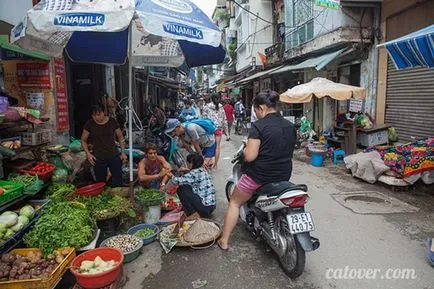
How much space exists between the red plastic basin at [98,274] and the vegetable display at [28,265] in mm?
170

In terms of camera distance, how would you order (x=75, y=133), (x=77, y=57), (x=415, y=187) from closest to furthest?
1. (x=77, y=57)
2. (x=415, y=187)
3. (x=75, y=133)

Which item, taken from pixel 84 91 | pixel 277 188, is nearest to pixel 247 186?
pixel 277 188

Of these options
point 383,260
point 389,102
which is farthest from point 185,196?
point 389,102

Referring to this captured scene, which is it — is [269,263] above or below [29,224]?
below

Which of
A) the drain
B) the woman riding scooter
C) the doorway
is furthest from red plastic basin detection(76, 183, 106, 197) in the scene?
the doorway

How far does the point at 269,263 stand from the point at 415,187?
14.9ft

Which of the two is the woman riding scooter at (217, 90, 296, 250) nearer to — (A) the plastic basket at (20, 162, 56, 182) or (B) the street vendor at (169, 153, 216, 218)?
(B) the street vendor at (169, 153, 216, 218)

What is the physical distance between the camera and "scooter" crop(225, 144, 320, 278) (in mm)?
3256

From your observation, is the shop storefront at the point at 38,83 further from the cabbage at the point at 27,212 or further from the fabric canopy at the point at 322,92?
the fabric canopy at the point at 322,92

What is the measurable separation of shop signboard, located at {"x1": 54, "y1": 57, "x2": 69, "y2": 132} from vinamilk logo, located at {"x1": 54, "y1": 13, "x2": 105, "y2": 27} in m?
3.49

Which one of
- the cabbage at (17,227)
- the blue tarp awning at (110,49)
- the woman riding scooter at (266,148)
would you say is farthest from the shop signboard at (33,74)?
the woman riding scooter at (266,148)

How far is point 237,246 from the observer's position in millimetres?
4195

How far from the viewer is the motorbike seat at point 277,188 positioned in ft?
11.1

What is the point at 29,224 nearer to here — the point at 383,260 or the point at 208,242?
the point at 208,242
